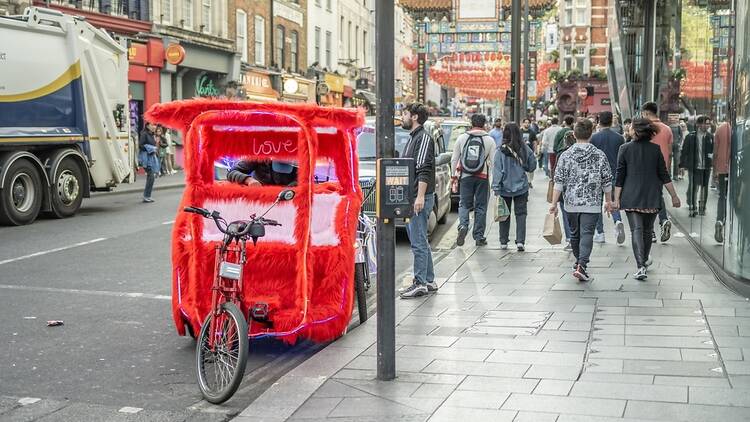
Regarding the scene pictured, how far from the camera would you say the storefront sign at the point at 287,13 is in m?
38.5

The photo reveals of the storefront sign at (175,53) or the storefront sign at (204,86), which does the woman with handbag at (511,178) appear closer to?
the storefront sign at (175,53)

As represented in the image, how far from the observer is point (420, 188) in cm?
868

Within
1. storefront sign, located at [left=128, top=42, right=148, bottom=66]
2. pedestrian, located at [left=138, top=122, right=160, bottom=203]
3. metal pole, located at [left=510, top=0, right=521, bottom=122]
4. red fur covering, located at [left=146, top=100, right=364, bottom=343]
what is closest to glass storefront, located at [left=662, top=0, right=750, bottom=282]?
red fur covering, located at [left=146, top=100, right=364, bottom=343]

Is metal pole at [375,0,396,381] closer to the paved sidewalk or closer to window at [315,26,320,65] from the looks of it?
the paved sidewalk

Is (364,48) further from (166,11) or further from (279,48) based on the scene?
(166,11)

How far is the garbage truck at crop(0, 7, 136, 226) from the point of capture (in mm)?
15211

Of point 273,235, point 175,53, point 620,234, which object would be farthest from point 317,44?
point 273,235

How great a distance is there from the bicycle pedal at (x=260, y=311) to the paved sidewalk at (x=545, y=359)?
49 centimetres

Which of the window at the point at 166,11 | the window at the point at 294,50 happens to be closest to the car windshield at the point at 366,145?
the window at the point at 166,11

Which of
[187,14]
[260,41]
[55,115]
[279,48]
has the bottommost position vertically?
[55,115]

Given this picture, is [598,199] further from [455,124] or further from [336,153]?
[455,124]

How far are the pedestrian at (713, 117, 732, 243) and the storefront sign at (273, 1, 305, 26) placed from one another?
30356 millimetres

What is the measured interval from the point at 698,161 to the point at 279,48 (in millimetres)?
29474

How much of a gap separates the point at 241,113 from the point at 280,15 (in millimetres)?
33287
